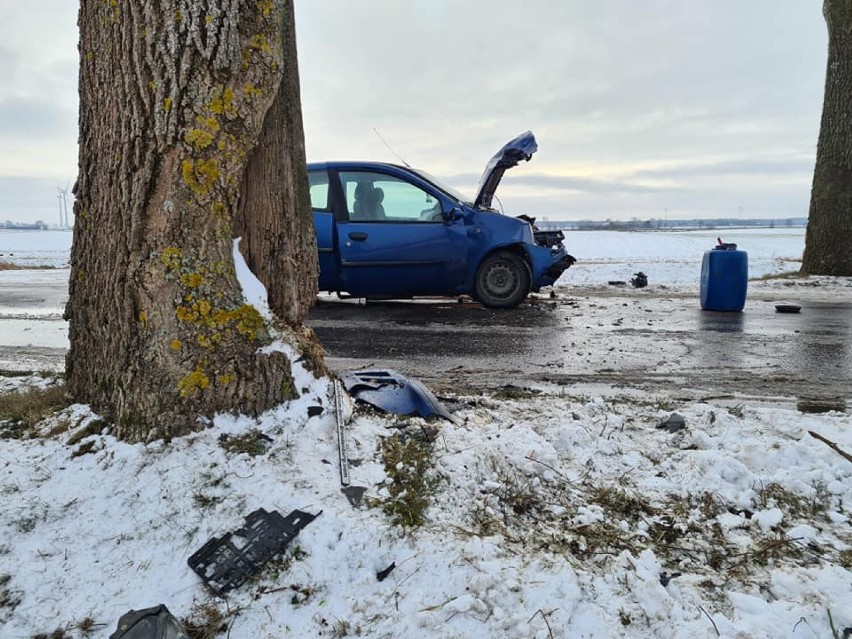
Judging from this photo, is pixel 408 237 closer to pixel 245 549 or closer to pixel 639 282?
pixel 639 282

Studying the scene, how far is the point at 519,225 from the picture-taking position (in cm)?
784

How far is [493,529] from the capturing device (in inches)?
81.8

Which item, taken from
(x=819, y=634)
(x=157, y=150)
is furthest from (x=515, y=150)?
(x=819, y=634)

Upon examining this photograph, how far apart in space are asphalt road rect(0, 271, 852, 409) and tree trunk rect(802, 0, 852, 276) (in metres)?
2.52

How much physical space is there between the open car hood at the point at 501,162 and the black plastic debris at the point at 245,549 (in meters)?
6.47

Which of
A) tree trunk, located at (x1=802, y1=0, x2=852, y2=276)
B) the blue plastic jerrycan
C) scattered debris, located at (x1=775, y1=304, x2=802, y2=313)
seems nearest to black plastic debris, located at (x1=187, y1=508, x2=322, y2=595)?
the blue plastic jerrycan

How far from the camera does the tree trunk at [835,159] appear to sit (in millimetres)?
10766

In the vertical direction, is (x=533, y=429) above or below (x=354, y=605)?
above

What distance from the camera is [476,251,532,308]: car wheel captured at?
7871 mm

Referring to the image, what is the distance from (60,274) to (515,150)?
449 inches

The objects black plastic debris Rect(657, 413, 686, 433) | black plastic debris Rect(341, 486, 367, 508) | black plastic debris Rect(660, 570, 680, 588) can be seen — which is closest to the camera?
black plastic debris Rect(660, 570, 680, 588)

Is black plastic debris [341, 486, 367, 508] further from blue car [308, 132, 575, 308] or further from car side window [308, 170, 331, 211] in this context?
car side window [308, 170, 331, 211]

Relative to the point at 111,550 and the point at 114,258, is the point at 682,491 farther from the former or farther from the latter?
the point at 114,258

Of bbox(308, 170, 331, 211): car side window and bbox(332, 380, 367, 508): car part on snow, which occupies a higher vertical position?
bbox(308, 170, 331, 211): car side window
